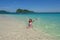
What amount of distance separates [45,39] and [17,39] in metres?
1.47

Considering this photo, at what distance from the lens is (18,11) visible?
154125 mm

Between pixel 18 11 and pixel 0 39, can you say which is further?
pixel 18 11

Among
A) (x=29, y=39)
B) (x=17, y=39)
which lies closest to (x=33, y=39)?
(x=29, y=39)

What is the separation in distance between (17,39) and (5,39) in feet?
2.02

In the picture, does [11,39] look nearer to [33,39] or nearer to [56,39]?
[33,39]

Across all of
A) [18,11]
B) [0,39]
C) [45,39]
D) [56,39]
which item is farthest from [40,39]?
[18,11]

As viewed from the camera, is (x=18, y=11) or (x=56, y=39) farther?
(x=18, y=11)

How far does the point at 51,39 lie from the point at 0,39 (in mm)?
2659

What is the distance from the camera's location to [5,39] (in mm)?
8781

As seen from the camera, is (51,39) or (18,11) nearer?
(51,39)

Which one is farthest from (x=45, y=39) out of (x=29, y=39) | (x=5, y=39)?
(x=5, y=39)

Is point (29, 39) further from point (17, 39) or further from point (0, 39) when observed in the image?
point (0, 39)

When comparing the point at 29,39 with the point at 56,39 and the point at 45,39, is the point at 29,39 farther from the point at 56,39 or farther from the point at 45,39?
the point at 56,39

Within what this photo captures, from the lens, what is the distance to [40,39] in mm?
8969
